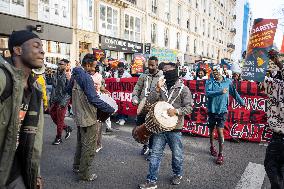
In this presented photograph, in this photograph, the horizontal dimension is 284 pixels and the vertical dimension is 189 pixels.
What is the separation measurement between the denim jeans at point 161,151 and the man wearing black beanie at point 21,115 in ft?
7.96

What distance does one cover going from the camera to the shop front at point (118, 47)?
77.8 feet

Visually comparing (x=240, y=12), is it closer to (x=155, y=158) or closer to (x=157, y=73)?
(x=157, y=73)

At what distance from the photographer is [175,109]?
15.1 feet

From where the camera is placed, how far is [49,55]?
1898cm

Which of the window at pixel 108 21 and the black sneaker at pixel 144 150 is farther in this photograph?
the window at pixel 108 21

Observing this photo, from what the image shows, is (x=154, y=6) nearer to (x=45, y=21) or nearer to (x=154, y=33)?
(x=154, y=33)

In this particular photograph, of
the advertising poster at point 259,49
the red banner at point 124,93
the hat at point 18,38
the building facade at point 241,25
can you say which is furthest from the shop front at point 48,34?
the hat at point 18,38

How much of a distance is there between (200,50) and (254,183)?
4079 centimetres

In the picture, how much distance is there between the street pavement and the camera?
16.0 feet

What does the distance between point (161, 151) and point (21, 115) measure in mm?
2804

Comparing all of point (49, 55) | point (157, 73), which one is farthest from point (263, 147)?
point (49, 55)

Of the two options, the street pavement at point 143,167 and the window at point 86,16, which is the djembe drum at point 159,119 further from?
the window at point 86,16

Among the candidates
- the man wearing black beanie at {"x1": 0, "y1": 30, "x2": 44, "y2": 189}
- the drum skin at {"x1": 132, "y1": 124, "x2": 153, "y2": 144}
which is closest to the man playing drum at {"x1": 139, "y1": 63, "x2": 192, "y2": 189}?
the drum skin at {"x1": 132, "y1": 124, "x2": 153, "y2": 144}

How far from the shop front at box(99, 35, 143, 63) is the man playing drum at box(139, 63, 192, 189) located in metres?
19.1
